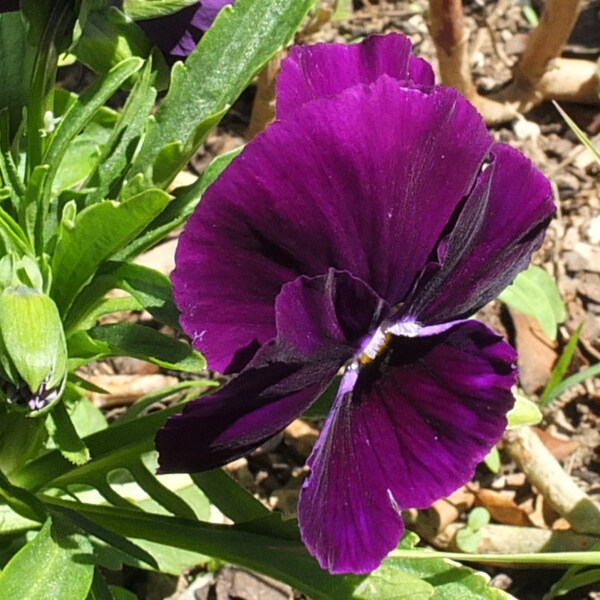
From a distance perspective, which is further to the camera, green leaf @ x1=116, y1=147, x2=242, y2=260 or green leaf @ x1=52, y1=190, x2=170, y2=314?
green leaf @ x1=116, y1=147, x2=242, y2=260

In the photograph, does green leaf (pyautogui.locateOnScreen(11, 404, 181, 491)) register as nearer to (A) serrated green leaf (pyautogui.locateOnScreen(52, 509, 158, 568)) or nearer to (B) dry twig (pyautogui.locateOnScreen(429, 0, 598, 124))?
(A) serrated green leaf (pyautogui.locateOnScreen(52, 509, 158, 568))

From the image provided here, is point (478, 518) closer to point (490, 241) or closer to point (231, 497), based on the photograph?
point (231, 497)

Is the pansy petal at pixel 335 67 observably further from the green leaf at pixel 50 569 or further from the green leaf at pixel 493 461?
the green leaf at pixel 493 461

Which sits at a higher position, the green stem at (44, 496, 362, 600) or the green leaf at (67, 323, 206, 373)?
the green leaf at (67, 323, 206, 373)

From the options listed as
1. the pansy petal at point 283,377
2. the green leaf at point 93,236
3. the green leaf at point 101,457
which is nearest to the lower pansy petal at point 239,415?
the pansy petal at point 283,377

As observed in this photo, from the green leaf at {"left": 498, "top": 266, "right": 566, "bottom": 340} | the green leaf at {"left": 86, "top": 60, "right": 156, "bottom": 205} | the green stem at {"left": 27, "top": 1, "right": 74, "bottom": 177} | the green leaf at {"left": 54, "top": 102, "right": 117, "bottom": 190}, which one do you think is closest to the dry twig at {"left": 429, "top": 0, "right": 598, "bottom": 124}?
the green leaf at {"left": 498, "top": 266, "right": 566, "bottom": 340}

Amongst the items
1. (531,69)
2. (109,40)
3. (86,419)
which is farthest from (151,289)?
(531,69)
